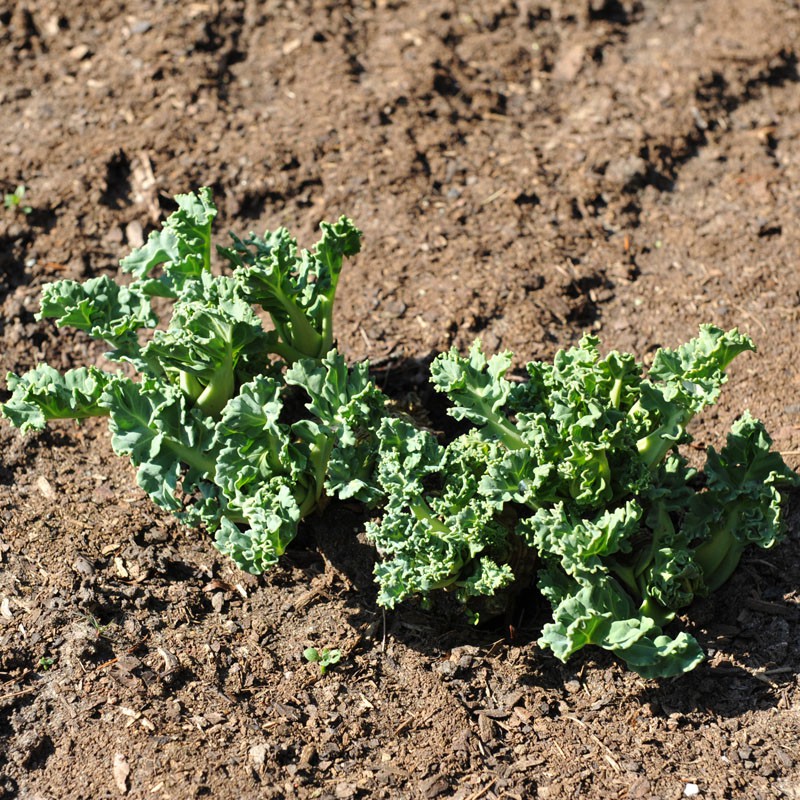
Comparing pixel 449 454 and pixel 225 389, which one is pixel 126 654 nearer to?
pixel 225 389

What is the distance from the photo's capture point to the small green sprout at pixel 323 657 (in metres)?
4.02

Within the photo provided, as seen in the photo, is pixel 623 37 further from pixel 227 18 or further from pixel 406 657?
pixel 406 657

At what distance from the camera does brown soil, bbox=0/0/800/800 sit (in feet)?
12.2

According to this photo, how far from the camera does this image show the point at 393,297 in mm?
5312

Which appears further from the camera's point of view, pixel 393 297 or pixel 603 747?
pixel 393 297

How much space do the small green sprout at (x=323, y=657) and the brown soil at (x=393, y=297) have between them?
4 centimetres

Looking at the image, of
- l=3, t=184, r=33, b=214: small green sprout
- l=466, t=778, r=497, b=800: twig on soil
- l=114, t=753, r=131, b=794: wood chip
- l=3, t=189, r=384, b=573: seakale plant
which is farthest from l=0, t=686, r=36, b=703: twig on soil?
l=3, t=184, r=33, b=214: small green sprout

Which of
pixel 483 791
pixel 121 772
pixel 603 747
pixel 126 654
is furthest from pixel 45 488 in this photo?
pixel 603 747

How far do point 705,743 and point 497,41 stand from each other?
462cm

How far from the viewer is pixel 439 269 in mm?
5422

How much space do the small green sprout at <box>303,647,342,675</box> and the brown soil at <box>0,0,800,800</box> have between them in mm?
35

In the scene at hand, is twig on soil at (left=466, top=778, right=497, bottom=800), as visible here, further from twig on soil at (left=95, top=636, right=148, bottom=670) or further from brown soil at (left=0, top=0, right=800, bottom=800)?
twig on soil at (left=95, top=636, right=148, bottom=670)

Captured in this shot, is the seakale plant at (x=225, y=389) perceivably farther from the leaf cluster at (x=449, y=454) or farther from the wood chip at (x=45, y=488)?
the wood chip at (x=45, y=488)

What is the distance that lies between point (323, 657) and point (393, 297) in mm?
2023
